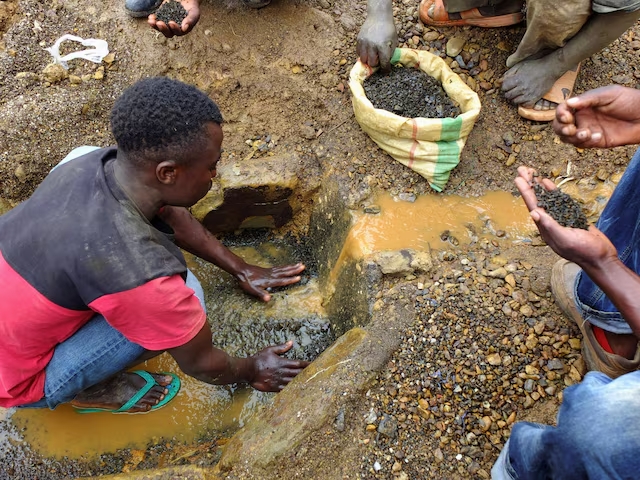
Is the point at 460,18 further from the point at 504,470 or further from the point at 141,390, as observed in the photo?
the point at 141,390

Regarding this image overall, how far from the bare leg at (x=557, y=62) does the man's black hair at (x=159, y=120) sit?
177cm

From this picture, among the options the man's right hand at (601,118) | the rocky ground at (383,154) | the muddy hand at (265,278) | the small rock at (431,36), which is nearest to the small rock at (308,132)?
the rocky ground at (383,154)

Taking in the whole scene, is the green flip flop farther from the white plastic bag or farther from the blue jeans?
the white plastic bag

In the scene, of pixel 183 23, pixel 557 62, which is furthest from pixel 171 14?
pixel 557 62

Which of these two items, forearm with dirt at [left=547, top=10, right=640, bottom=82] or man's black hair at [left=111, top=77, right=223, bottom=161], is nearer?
man's black hair at [left=111, top=77, right=223, bottom=161]

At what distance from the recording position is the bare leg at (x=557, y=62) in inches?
88.0

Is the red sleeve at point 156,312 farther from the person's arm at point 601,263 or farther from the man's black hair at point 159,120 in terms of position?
the person's arm at point 601,263

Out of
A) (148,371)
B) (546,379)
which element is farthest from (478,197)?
(148,371)

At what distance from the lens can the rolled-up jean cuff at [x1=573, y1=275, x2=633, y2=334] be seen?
1.63 m

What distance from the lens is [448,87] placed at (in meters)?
2.57

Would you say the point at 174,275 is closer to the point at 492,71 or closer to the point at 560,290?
the point at 560,290

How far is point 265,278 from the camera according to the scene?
8.87 ft

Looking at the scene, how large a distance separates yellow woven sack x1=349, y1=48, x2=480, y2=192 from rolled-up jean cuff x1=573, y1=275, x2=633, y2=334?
2.96 ft

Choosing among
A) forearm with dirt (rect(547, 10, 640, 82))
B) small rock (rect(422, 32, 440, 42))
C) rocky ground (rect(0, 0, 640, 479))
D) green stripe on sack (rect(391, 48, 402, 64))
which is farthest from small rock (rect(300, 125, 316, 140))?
forearm with dirt (rect(547, 10, 640, 82))
